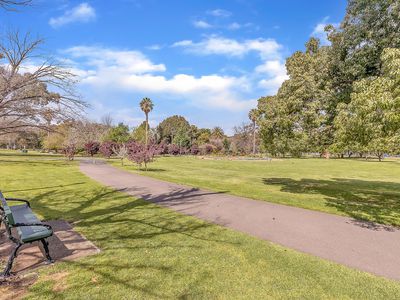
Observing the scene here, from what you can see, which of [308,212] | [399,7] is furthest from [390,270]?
[399,7]

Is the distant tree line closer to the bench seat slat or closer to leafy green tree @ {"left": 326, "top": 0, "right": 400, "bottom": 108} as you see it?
leafy green tree @ {"left": 326, "top": 0, "right": 400, "bottom": 108}

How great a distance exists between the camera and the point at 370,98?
23.0 ft

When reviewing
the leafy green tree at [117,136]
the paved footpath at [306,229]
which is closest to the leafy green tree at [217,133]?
the leafy green tree at [117,136]

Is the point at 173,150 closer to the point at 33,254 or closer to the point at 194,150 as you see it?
the point at 194,150

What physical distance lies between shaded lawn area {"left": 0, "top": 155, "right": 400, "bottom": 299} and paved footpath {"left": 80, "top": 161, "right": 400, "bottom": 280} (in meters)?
0.56

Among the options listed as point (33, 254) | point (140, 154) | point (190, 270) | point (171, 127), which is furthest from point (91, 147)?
point (171, 127)

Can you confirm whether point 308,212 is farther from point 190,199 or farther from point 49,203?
point 49,203

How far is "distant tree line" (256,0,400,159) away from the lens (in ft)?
28.5

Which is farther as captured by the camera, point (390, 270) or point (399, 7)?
point (399, 7)

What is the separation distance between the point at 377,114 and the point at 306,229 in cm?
360

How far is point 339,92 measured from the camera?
11867 mm

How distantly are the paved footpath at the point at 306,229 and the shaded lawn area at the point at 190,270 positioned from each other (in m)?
0.56

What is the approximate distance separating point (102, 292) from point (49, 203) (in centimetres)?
658

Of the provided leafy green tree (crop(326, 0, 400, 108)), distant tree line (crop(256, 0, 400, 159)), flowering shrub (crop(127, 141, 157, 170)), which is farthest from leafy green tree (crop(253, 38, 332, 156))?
flowering shrub (crop(127, 141, 157, 170))
